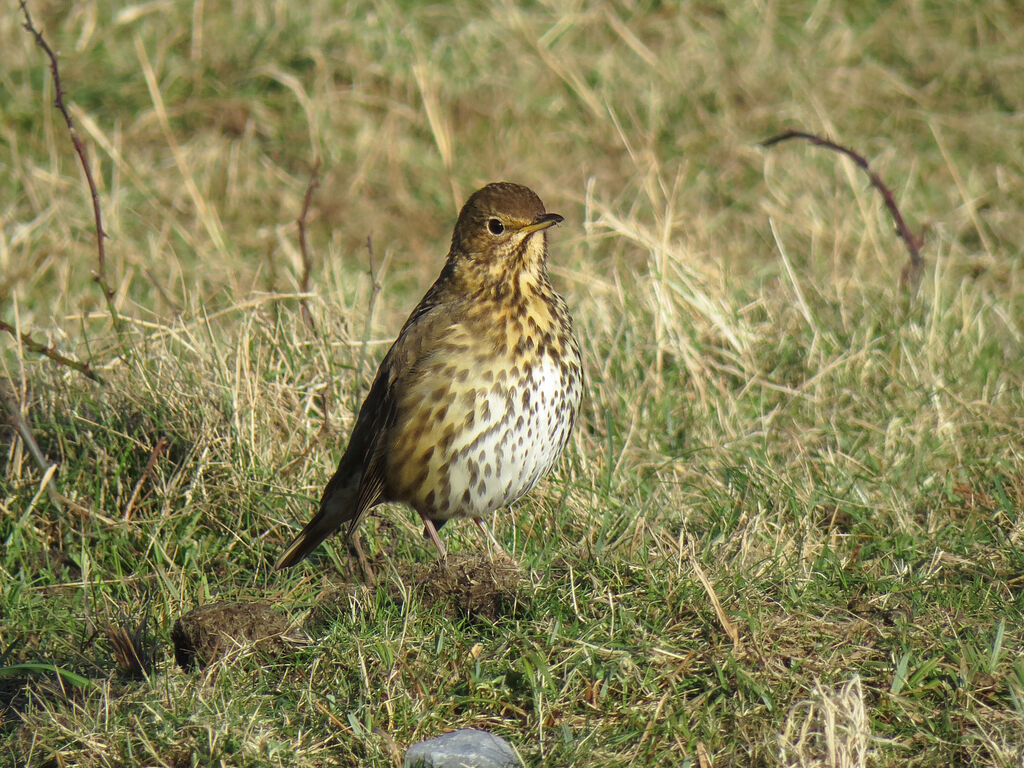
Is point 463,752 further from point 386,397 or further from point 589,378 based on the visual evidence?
point 589,378

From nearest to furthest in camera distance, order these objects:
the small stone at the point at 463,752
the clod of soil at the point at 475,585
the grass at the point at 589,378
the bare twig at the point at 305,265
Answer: the small stone at the point at 463,752
the grass at the point at 589,378
the clod of soil at the point at 475,585
the bare twig at the point at 305,265

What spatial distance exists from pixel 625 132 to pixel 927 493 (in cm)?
379

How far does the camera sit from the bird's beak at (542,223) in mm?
4508

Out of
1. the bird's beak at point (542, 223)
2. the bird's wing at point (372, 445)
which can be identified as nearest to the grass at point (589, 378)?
the bird's wing at point (372, 445)

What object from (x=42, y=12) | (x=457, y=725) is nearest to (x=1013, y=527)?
(x=457, y=725)

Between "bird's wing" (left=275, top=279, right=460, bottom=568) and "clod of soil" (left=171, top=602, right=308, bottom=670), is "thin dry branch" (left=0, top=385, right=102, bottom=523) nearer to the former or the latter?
"bird's wing" (left=275, top=279, right=460, bottom=568)

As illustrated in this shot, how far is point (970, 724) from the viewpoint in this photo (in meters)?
3.62

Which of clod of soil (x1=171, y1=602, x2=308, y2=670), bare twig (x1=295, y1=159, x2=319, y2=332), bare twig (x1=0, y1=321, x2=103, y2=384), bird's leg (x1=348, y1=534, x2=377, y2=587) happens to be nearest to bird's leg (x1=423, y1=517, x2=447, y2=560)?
bird's leg (x1=348, y1=534, x2=377, y2=587)

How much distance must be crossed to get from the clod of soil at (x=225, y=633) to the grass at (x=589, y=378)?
0.19 feet

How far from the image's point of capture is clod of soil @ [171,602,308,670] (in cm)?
398

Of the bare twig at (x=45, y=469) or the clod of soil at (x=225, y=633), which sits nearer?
the clod of soil at (x=225, y=633)

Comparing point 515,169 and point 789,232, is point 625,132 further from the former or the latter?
point 789,232

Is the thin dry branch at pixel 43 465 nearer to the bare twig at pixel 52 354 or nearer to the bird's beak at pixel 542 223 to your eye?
the bare twig at pixel 52 354

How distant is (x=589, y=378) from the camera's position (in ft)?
18.9
